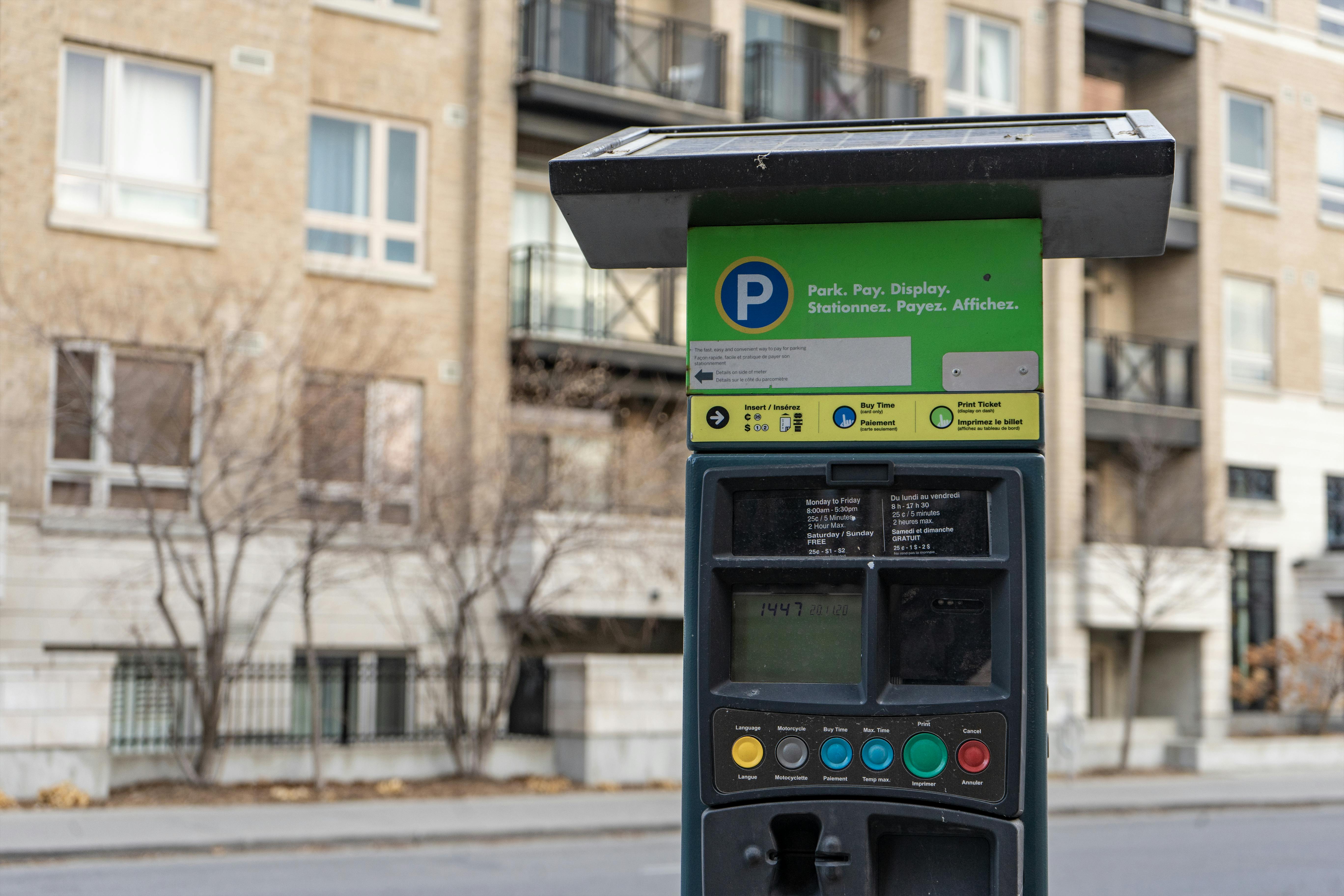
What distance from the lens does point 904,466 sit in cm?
356

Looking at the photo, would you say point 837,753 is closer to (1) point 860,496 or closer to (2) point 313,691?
(1) point 860,496

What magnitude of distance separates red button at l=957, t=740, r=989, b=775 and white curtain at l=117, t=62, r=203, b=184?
55.1ft

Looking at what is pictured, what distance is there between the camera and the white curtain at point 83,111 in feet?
58.6

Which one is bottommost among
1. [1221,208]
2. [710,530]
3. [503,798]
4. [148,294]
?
[503,798]

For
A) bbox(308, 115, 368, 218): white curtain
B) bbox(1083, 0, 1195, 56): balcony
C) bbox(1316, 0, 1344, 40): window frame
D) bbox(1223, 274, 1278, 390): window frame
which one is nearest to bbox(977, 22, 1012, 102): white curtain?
bbox(1083, 0, 1195, 56): balcony

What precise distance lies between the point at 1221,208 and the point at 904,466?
25.6m

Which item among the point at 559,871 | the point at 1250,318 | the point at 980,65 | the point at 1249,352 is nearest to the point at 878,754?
the point at 559,871

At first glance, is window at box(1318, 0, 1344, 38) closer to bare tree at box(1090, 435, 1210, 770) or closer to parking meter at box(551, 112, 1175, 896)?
bare tree at box(1090, 435, 1210, 770)

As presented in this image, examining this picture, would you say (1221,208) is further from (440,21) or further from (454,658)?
(454,658)

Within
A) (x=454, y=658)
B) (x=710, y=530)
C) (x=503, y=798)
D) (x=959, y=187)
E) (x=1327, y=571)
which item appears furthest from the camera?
(x=1327, y=571)

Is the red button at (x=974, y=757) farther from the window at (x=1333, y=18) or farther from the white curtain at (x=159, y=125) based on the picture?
the window at (x=1333, y=18)

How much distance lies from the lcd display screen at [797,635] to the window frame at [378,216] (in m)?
16.9

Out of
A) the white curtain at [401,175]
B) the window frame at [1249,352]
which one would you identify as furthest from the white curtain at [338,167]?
the window frame at [1249,352]

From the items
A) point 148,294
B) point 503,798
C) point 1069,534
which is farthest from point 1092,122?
point 1069,534
